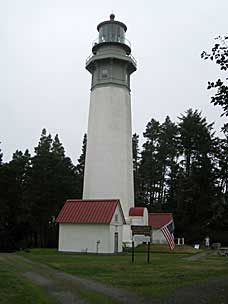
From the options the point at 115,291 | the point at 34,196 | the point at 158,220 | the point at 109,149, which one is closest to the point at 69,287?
the point at 115,291

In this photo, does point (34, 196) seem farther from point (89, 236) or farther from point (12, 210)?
point (89, 236)

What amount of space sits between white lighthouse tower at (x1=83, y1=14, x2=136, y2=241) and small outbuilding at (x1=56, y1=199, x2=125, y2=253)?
3.19 m

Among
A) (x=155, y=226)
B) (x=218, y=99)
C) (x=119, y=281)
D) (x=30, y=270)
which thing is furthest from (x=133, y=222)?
(x=218, y=99)

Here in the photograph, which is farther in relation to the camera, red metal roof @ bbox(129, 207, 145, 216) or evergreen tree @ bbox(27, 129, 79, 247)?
evergreen tree @ bbox(27, 129, 79, 247)

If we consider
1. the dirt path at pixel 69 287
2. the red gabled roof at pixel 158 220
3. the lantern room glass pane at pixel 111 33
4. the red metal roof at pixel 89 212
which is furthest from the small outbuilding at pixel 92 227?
the lantern room glass pane at pixel 111 33

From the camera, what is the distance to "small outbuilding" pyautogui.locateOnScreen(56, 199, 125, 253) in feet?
94.1

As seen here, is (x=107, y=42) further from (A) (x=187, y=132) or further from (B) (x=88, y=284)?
(B) (x=88, y=284)

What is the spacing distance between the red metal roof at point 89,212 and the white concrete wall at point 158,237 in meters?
9.91

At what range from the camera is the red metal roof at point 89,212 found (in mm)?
28975

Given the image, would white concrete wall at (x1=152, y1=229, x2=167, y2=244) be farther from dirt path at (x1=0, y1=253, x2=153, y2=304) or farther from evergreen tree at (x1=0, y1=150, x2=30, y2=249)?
dirt path at (x1=0, y1=253, x2=153, y2=304)

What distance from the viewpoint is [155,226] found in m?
38.7

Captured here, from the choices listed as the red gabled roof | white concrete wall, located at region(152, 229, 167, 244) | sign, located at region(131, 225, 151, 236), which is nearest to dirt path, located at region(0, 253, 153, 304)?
sign, located at region(131, 225, 151, 236)

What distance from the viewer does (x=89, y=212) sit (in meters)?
29.8

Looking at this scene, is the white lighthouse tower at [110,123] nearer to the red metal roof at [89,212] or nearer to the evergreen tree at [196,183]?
the red metal roof at [89,212]
